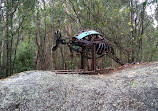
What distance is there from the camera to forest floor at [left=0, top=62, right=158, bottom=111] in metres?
2.76

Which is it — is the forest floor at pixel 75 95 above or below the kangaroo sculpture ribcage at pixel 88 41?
below

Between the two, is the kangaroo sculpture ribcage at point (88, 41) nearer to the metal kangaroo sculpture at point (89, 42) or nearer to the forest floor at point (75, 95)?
the metal kangaroo sculpture at point (89, 42)

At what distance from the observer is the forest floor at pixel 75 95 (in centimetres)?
276

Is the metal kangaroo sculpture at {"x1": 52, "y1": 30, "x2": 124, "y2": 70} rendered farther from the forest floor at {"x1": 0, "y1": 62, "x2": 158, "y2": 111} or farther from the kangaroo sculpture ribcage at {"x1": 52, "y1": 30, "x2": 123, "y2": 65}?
the forest floor at {"x1": 0, "y1": 62, "x2": 158, "y2": 111}

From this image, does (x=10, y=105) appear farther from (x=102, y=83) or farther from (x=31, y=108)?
(x=102, y=83)

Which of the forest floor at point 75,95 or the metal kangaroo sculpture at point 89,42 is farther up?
the metal kangaroo sculpture at point 89,42

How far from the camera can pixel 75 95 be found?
3.27m

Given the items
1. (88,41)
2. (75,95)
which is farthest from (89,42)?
(75,95)

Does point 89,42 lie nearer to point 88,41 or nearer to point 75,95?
point 88,41

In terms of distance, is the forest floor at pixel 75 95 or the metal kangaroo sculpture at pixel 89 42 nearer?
the forest floor at pixel 75 95

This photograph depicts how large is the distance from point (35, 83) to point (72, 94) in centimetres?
93

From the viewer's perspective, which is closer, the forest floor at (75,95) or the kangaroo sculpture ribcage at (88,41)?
the forest floor at (75,95)

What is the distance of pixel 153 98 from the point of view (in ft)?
10.1

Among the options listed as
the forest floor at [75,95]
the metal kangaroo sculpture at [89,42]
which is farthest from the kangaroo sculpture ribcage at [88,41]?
the forest floor at [75,95]
